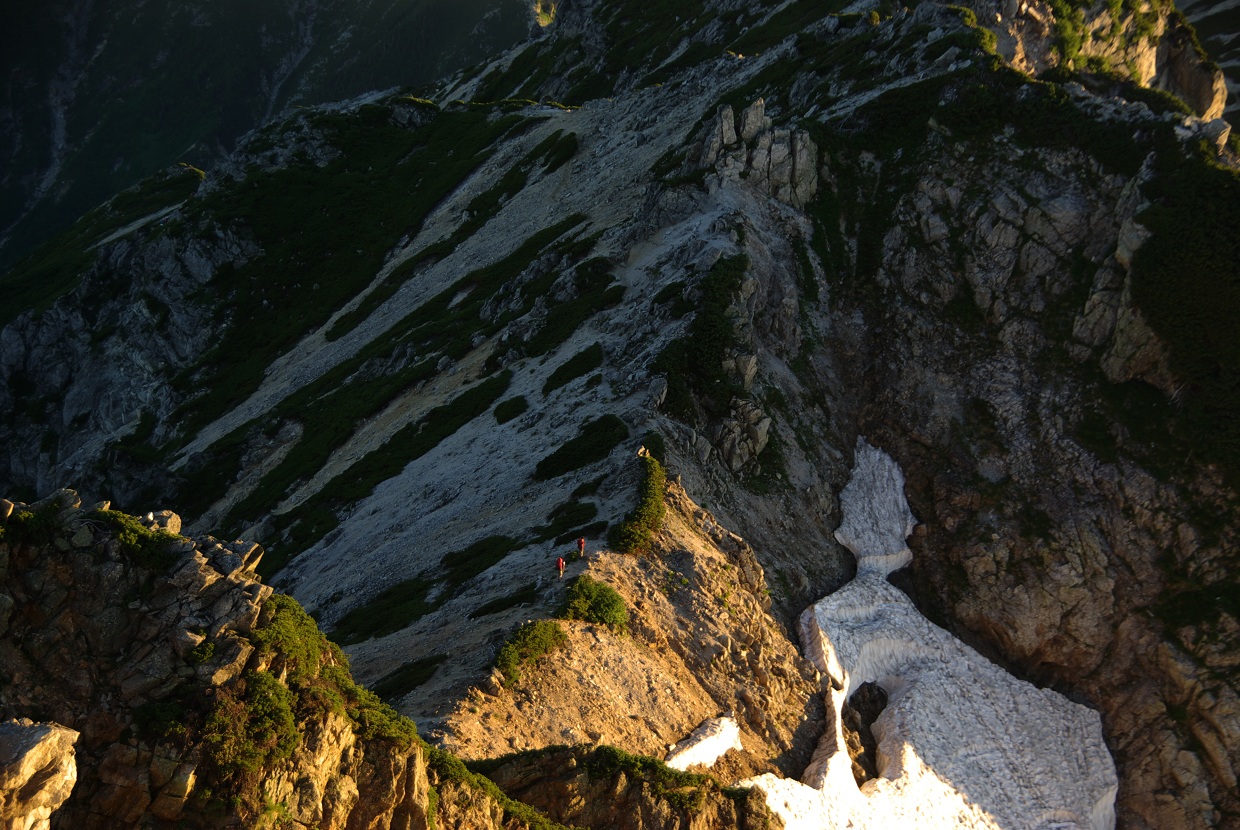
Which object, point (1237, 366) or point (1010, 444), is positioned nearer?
point (1237, 366)

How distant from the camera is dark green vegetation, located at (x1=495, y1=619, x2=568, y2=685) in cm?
2839

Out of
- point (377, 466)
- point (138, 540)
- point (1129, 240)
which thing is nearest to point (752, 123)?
point (1129, 240)

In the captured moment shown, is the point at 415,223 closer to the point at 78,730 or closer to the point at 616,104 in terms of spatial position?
the point at 616,104

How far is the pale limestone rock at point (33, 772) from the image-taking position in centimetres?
1488

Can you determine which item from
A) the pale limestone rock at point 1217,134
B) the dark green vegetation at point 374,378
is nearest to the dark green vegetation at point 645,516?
the dark green vegetation at point 374,378

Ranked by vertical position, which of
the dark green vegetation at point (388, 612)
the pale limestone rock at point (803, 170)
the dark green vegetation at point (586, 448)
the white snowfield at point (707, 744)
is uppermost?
the dark green vegetation at point (388, 612)

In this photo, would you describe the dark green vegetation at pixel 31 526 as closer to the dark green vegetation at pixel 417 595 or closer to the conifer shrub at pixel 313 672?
the conifer shrub at pixel 313 672

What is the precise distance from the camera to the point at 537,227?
7731 centimetres

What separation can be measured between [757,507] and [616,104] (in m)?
61.8

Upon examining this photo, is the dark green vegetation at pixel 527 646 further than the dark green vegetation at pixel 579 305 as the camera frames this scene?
No

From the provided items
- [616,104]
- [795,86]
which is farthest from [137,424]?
[795,86]

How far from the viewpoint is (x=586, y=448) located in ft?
140

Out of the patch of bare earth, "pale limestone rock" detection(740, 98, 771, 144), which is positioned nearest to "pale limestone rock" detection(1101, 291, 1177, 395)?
"pale limestone rock" detection(740, 98, 771, 144)

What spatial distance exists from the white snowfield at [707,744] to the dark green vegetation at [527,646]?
4652 millimetres
